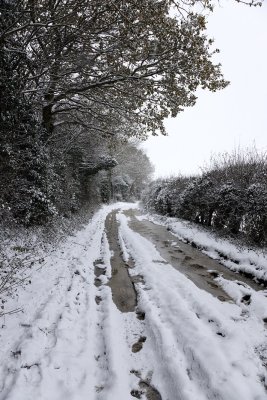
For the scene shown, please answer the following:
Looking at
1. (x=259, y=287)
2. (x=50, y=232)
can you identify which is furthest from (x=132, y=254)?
(x=259, y=287)

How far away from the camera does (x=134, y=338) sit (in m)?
4.20

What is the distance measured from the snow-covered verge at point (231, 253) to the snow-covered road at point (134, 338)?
0.62 meters

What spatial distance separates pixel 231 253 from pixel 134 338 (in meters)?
5.61

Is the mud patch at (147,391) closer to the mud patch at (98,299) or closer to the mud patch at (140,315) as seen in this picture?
the mud patch at (140,315)

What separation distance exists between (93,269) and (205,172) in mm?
10003

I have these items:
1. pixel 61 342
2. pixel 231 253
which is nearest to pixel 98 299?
pixel 61 342

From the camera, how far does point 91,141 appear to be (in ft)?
64.8

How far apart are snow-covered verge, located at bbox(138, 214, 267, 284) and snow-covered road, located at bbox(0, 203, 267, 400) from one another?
2.02 feet

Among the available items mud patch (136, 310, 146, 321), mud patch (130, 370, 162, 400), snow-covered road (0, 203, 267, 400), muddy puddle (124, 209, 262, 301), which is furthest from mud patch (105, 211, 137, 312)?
mud patch (130, 370, 162, 400)

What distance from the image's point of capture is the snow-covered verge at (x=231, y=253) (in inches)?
288

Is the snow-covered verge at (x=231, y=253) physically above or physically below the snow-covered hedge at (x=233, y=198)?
below

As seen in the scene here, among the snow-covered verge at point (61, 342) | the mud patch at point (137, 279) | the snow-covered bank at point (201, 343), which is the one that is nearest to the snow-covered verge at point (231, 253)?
the snow-covered bank at point (201, 343)

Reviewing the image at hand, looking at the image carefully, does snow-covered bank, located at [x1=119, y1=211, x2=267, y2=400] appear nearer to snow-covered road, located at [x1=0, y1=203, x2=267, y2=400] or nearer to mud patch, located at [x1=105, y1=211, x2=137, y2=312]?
snow-covered road, located at [x1=0, y1=203, x2=267, y2=400]

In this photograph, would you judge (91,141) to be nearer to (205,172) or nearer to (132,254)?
(205,172)
